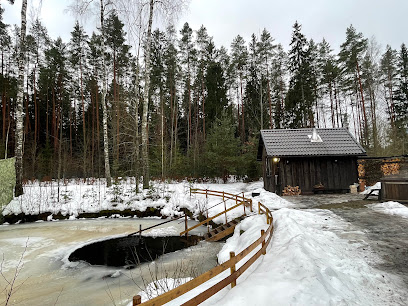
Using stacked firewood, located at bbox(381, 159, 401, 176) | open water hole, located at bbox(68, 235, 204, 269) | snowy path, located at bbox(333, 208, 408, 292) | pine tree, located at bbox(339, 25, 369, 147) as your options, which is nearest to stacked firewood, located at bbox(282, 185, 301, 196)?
snowy path, located at bbox(333, 208, 408, 292)

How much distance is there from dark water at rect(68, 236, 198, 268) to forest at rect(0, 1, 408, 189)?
35.4 ft

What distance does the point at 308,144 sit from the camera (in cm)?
1474

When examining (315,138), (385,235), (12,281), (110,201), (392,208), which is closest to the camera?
(12,281)

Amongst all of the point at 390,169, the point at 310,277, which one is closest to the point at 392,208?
the point at 310,277

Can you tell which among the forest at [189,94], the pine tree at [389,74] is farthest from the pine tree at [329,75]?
the pine tree at [389,74]

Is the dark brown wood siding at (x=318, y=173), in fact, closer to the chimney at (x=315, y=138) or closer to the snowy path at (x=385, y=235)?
the chimney at (x=315, y=138)

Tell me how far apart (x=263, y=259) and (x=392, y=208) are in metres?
7.45

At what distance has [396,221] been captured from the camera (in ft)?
23.8

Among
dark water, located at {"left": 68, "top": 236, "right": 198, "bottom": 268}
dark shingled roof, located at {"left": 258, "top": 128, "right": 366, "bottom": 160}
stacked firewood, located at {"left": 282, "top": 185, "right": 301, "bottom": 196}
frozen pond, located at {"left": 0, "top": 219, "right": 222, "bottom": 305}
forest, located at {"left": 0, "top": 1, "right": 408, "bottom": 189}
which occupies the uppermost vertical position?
forest, located at {"left": 0, "top": 1, "right": 408, "bottom": 189}

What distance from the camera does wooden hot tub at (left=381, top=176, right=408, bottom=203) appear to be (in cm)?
948

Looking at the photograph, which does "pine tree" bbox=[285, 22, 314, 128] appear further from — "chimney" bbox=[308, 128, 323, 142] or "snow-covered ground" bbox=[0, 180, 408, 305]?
"snow-covered ground" bbox=[0, 180, 408, 305]

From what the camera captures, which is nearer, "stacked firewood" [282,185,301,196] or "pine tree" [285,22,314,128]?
"stacked firewood" [282,185,301,196]

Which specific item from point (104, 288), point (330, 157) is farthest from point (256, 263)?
point (330, 157)

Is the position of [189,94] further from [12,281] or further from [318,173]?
[12,281]
